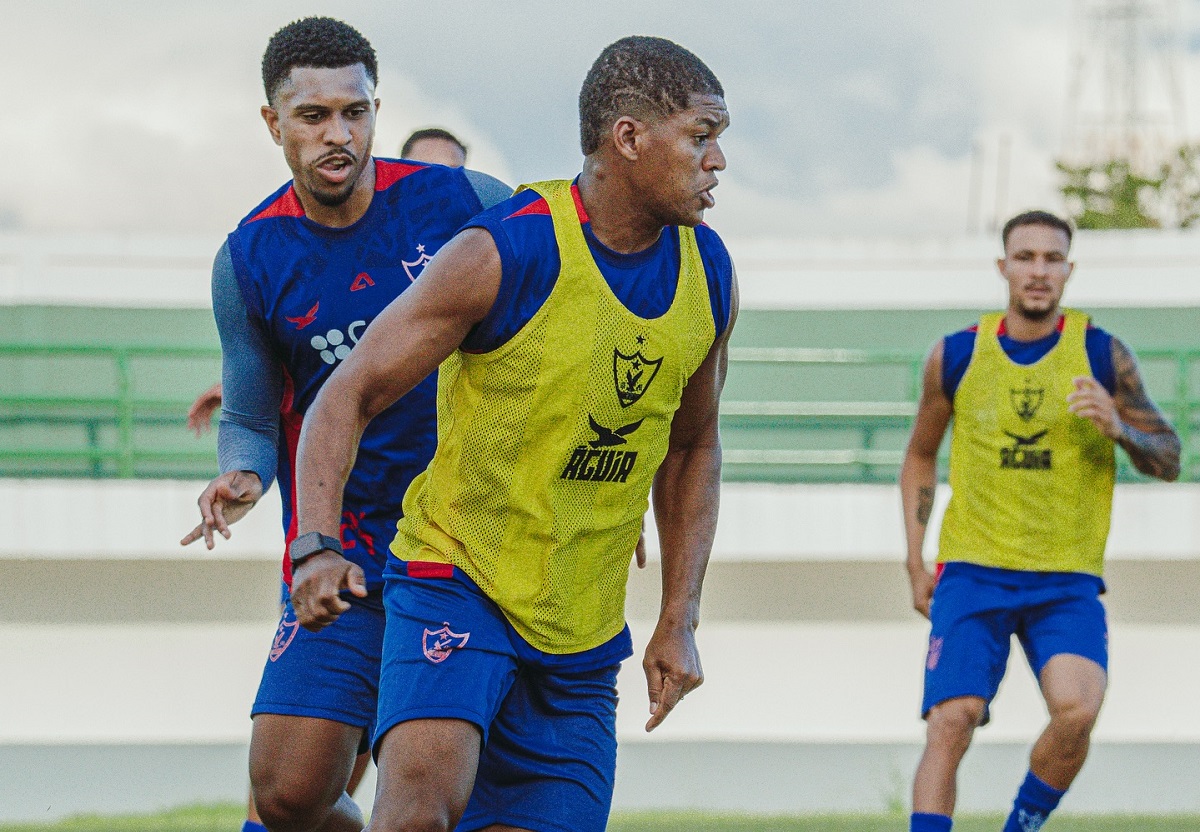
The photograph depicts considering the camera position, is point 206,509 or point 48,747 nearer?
point 206,509

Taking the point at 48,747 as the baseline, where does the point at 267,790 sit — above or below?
above

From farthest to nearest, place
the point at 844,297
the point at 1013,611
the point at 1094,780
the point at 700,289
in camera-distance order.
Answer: the point at 844,297 < the point at 1094,780 < the point at 1013,611 < the point at 700,289

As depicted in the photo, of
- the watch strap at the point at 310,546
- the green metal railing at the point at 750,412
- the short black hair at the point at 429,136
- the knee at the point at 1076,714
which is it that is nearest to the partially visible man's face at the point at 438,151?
the short black hair at the point at 429,136

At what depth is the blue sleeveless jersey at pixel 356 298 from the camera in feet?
12.5

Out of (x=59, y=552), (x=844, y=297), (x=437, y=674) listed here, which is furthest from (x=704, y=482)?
(x=844, y=297)

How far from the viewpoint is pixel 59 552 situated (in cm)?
1124

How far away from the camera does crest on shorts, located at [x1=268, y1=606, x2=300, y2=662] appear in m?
3.90

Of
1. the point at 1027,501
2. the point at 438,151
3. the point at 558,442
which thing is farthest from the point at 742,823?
the point at 558,442

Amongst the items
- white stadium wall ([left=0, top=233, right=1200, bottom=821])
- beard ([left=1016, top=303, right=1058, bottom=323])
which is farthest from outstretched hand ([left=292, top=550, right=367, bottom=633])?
white stadium wall ([left=0, top=233, right=1200, bottom=821])

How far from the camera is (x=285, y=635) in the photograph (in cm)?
393

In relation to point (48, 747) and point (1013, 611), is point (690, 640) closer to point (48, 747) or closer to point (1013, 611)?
point (1013, 611)

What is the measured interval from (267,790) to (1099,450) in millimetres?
3425

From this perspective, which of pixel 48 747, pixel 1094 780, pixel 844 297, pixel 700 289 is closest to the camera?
pixel 700 289

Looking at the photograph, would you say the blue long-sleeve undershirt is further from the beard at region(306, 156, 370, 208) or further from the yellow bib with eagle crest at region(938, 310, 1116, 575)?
the yellow bib with eagle crest at region(938, 310, 1116, 575)
